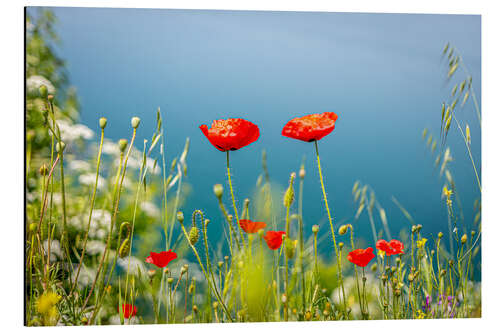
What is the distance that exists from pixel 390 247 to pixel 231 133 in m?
0.88

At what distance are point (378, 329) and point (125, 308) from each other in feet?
3.61

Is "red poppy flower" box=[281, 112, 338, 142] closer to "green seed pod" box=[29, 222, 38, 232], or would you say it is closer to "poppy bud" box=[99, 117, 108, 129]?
"poppy bud" box=[99, 117, 108, 129]

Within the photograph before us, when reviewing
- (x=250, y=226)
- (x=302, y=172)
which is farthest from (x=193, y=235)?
(x=302, y=172)

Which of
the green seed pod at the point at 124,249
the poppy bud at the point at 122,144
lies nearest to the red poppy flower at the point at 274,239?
the green seed pod at the point at 124,249

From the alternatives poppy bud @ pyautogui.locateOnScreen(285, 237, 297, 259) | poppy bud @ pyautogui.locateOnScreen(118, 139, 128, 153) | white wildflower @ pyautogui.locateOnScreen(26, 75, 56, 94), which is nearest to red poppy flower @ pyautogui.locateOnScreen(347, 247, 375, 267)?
poppy bud @ pyautogui.locateOnScreen(285, 237, 297, 259)

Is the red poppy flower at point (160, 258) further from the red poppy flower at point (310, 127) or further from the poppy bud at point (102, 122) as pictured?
the red poppy flower at point (310, 127)

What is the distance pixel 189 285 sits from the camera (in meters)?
2.09

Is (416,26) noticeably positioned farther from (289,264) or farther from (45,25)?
(45,25)

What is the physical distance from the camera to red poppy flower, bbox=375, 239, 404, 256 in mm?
2188

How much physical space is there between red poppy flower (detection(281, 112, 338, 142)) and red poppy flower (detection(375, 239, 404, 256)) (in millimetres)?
565

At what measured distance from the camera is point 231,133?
2.04 m

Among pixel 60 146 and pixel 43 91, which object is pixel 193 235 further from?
pixel 43 91

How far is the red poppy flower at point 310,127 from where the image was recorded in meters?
2.07
